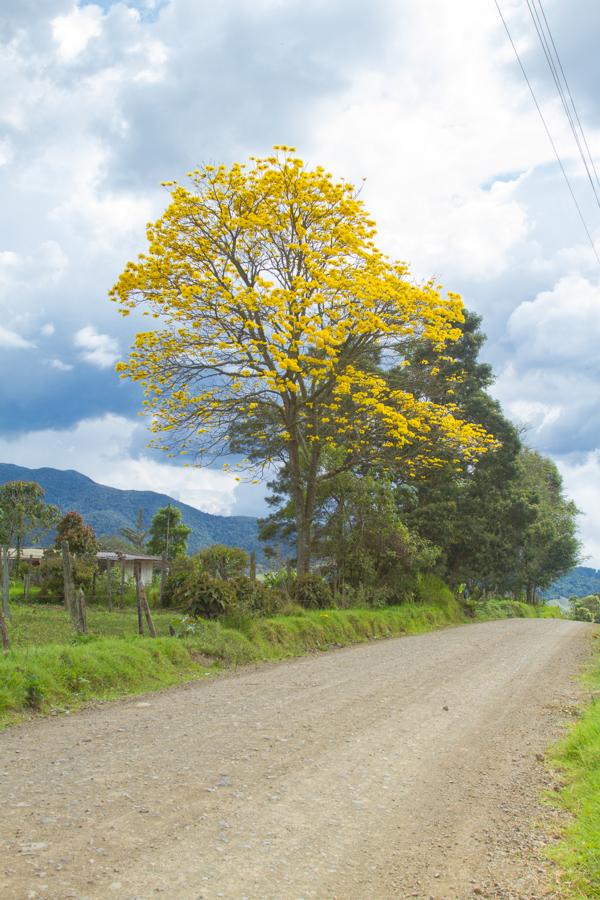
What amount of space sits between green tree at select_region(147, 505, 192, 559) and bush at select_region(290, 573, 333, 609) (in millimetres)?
45034

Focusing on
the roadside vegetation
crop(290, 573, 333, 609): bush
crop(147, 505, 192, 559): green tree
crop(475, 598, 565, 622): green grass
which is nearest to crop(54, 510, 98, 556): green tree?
the roadside vegetation

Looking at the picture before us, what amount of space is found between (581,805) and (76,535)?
1288 inches

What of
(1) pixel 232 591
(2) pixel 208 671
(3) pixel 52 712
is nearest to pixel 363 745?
(3) pixel 52 712

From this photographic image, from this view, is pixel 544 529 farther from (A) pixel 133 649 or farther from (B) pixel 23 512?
(B) pixel 23 512

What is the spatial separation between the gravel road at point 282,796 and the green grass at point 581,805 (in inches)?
7.4

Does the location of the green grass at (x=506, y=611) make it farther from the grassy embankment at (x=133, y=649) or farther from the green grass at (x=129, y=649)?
the green grass at (x=129, y=649)

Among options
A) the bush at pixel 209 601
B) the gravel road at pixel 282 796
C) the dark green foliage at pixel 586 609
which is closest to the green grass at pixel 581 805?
the gravel road at pixel 282 796

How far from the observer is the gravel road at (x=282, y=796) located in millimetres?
4215

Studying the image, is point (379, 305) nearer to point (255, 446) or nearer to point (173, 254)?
point (173, 254)

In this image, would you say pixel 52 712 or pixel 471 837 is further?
pixel 52 712

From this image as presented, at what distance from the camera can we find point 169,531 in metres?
65.4

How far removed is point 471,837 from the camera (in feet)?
16.6

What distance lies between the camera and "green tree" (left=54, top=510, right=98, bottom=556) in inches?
1388

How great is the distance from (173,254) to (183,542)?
50.4 meters
